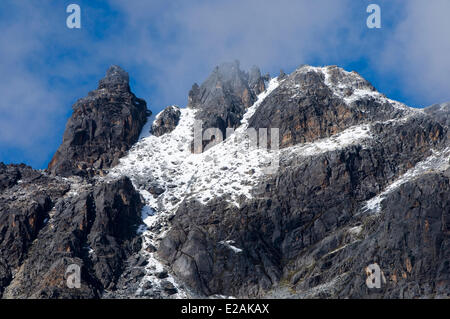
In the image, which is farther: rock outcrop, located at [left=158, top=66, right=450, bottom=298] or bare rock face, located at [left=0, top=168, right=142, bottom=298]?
bare rock face, located at [left=0, top=168, right=142, bottom=298]

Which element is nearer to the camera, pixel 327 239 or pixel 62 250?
pixel 327 239

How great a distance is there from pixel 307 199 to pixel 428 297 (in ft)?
162

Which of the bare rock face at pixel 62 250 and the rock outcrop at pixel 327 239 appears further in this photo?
the bare rock face at pixel 62 250

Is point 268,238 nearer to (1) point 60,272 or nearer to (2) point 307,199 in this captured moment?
(2) point 307,199

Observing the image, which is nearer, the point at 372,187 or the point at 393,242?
the point at 393,242

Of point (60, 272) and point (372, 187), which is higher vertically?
point (372, 187)

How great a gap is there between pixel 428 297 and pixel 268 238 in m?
47.4

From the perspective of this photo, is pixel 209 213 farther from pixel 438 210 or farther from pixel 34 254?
pixel 438 210

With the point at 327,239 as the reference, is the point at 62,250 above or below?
above

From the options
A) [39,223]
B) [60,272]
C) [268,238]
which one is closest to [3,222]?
[39,223]
